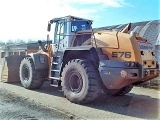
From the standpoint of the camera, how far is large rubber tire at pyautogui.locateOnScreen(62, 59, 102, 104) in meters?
6.76

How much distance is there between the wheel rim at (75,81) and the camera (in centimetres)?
717

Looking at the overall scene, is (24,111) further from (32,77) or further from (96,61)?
(32,77)

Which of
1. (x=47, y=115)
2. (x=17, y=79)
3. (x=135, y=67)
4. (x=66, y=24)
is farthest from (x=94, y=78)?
(x=17, y=79)

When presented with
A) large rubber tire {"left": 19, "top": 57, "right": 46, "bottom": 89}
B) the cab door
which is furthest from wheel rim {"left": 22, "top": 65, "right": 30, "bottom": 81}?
the cab door

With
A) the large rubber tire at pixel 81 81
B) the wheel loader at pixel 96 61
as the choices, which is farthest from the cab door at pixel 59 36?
the large rubber tire at pixel 81 81

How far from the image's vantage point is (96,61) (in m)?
6.94

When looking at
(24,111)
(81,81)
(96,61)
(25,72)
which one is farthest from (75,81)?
(25,72)

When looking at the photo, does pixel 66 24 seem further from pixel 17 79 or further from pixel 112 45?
pixel 17 79

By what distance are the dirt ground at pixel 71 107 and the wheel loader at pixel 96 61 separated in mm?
381

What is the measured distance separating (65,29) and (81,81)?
2359 millimetres

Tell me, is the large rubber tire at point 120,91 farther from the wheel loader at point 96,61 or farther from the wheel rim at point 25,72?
the wheel rim at point 25,72

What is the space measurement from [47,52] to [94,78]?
3.23 metres

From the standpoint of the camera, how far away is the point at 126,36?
265 inches

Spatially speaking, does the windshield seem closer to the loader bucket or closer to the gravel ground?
the gravel ground
